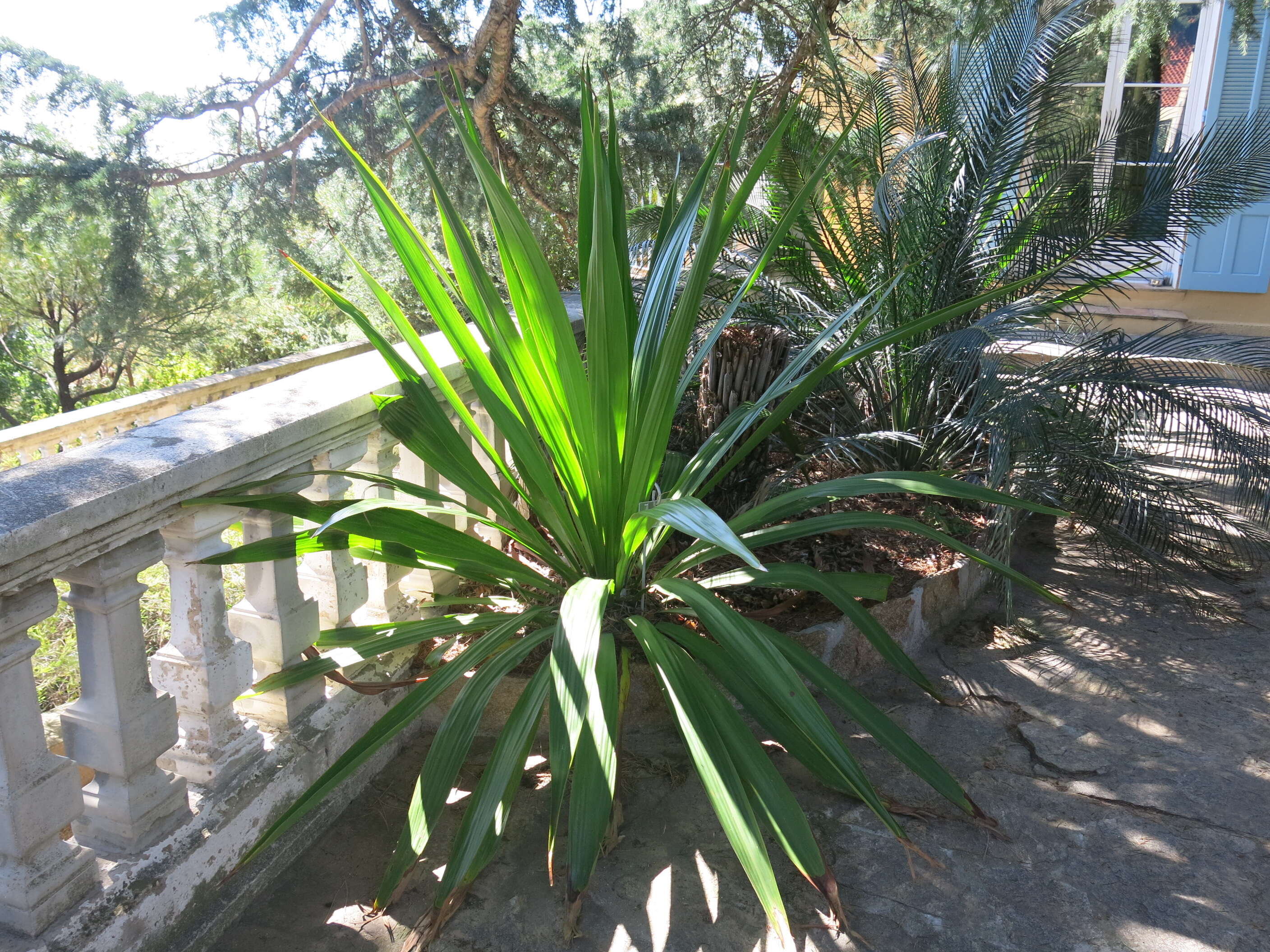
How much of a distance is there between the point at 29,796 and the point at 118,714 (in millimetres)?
153

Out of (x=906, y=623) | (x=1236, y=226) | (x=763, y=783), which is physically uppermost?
(x=1236, y=226)

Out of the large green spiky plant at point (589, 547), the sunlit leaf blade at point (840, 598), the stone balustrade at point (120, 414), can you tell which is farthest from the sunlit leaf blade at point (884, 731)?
the stone balustrade at point (120, 414)

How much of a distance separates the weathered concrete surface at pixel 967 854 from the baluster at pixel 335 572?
336mm

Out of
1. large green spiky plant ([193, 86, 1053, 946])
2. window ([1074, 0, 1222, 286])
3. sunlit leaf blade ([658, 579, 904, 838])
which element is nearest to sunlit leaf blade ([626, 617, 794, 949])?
large green spiky plant ([193, 86, 1053, 946])

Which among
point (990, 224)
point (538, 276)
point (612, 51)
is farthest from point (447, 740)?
point (612, 51)

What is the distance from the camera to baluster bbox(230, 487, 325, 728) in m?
1.58

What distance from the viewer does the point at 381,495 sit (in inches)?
76.7

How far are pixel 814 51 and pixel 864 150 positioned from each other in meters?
1.51

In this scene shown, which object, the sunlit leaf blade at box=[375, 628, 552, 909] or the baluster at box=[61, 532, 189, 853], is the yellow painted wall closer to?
the sunlit leaf blade at box=[375, 628, 552, 909]

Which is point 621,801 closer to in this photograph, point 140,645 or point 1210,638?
point 140,645

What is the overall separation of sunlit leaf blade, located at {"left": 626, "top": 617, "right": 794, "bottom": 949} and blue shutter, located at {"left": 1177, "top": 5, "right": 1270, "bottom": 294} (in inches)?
238

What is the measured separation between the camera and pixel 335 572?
1.78 m

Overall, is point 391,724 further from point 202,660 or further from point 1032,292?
point 1032,292

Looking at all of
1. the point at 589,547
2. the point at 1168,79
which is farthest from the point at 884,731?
the point at 1168,79
